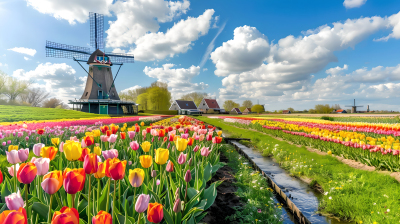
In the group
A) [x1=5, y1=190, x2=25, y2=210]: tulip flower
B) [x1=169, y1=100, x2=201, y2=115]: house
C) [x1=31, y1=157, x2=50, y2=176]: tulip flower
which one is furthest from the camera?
[x1=169, y1=100, x2=201, y2=115]: house

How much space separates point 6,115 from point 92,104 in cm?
2368

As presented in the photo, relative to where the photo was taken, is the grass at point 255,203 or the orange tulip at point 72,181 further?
the grass at point 255,203

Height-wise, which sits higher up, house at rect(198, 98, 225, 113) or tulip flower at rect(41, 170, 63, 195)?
house at rect(198, 98, 225, 113)

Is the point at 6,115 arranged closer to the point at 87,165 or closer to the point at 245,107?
the point at 87,165

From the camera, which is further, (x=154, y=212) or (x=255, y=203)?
(x=255, y=203)

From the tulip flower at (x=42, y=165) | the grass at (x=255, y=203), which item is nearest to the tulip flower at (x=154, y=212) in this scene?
the tulip flower at (x=42, y=165)

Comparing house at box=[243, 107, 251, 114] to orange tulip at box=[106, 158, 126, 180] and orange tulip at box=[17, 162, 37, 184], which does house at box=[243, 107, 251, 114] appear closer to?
orange tulip at box=[106, 158, 126, 180]

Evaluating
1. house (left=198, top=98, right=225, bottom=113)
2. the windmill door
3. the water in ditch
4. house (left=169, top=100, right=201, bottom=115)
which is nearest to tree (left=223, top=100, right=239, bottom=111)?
house (left=198, top=98, right=225, bottom=113)

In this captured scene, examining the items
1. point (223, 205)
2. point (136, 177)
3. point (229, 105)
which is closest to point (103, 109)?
point (223, 205)

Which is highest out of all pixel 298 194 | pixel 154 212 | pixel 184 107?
pixel 184 107

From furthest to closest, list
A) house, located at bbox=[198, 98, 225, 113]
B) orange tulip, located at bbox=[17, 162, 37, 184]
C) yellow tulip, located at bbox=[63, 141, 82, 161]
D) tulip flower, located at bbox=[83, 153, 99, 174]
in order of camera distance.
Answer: house, located at bbox=[198, 98, 225, 113] < yellow tulip, located at bbox=[63, 141, 82, 161] < tulip flower, located at bbox=[83, 153, 99, 174] < orange tulip, located at bbox=[17, 162, 37, 184]

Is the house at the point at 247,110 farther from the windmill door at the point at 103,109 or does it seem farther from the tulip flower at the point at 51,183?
the tulip flower at the point at 51,183

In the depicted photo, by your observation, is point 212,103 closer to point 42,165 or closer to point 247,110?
point 247,110

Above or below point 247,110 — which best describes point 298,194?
below
